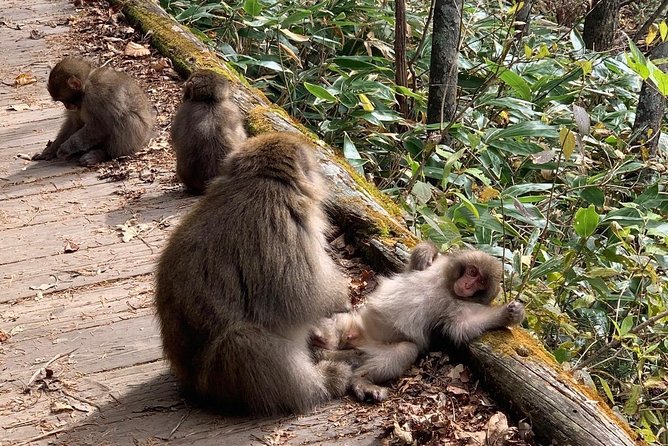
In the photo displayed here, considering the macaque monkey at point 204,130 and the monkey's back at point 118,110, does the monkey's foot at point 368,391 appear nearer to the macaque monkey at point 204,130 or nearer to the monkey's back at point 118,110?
the macaque monkey at point 204,130

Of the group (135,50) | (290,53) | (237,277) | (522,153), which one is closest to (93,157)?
(135,50)

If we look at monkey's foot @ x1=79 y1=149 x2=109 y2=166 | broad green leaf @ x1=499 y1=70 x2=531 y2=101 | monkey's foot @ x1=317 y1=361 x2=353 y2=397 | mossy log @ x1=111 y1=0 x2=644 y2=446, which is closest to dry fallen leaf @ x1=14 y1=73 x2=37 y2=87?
mossy log @ x1=111 y1=0 x2=644 y2=446

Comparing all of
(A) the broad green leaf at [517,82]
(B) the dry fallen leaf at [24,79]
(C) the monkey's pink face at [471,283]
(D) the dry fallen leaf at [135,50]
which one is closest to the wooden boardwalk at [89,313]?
(B) the dry fallen leaf at [24,79]

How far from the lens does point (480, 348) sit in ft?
11.7

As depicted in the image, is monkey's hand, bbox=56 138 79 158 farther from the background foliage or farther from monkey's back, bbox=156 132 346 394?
monkey's back, bbox=156 132 346 394

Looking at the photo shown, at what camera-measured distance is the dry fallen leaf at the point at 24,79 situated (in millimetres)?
7312

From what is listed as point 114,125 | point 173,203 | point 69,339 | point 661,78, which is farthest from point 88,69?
point 661,78

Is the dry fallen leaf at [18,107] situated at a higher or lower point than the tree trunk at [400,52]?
lower

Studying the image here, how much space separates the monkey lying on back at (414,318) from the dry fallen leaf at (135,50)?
14.5 ft

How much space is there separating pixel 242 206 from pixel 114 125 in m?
2.90

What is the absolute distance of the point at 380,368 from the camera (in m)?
3.61

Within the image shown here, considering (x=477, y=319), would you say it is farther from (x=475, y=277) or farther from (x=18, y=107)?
(x=18, y=107)

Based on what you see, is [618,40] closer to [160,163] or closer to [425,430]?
[160,163]

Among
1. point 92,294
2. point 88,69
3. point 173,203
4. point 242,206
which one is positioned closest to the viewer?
point 242,206
